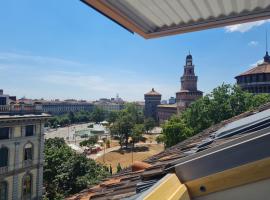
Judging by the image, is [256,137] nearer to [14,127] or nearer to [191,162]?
[191,162]

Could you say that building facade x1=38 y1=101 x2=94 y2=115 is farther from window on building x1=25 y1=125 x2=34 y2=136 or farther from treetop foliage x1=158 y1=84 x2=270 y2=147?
window on building x1=25 y1=125 x2=34 y2=136

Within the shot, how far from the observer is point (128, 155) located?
44.2 m

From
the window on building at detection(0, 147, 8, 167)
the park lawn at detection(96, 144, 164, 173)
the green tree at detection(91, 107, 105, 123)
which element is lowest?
the park lawn at detection(96, 144, 164, 173)

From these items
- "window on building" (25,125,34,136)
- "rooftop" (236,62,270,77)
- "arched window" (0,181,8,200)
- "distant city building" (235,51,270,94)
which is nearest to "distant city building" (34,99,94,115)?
"distant city building" (235,51,270,94)

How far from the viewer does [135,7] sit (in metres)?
3.04

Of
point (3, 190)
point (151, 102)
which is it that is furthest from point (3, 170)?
point (151, 102)

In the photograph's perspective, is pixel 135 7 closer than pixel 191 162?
No

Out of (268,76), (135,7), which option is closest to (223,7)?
(135,7)

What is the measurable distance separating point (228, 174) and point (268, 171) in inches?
8.8

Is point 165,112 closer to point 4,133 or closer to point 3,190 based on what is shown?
point 4,133

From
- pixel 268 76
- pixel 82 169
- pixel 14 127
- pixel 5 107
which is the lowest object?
pixel 82 169

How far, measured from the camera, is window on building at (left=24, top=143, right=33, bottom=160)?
70.1ft

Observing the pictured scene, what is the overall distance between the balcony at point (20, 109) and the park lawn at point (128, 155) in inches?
726

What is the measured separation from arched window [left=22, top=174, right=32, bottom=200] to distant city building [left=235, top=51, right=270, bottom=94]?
34.7m
